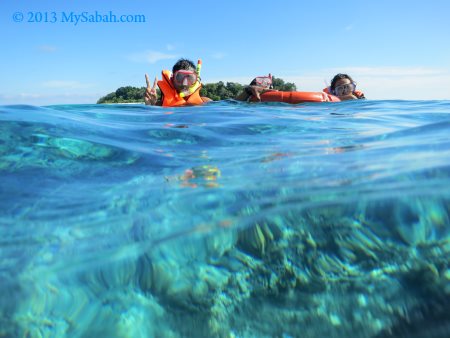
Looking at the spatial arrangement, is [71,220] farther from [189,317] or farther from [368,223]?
[368,223]

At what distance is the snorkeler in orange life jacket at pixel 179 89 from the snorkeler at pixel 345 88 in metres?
3.48

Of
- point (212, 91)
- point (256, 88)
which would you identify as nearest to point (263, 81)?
point (256, 88)

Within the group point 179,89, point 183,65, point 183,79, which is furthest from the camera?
point 183,65

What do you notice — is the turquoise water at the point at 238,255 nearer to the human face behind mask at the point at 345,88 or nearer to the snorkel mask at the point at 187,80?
the snorkel mask at the point at 187,80

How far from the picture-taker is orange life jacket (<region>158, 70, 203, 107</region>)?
8.53 metres

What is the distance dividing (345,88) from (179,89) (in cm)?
409

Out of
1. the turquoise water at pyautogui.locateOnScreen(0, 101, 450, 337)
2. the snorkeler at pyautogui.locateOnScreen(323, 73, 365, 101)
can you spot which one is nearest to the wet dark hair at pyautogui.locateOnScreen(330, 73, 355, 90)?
the snorkeler at pyautogui.locateOnScreen(323, 73, 365, 101)

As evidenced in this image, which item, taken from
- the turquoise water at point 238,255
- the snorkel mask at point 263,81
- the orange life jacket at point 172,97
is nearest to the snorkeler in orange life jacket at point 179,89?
the orange life jacket at point 172,97

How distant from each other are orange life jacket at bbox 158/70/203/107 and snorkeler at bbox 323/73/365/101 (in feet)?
11.5

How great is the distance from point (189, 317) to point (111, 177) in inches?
56.6

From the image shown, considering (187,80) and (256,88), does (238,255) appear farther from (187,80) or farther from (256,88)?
(256,88)

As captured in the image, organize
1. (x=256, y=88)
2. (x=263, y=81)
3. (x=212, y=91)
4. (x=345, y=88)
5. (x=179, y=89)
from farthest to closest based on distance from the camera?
(x=212, y=91) → (x=263, y=81) → (x=345, y=88) → (x=256, y=88) → (x=179, y=89)

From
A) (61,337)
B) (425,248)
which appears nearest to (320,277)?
(425,248)

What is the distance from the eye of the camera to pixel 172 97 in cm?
863
